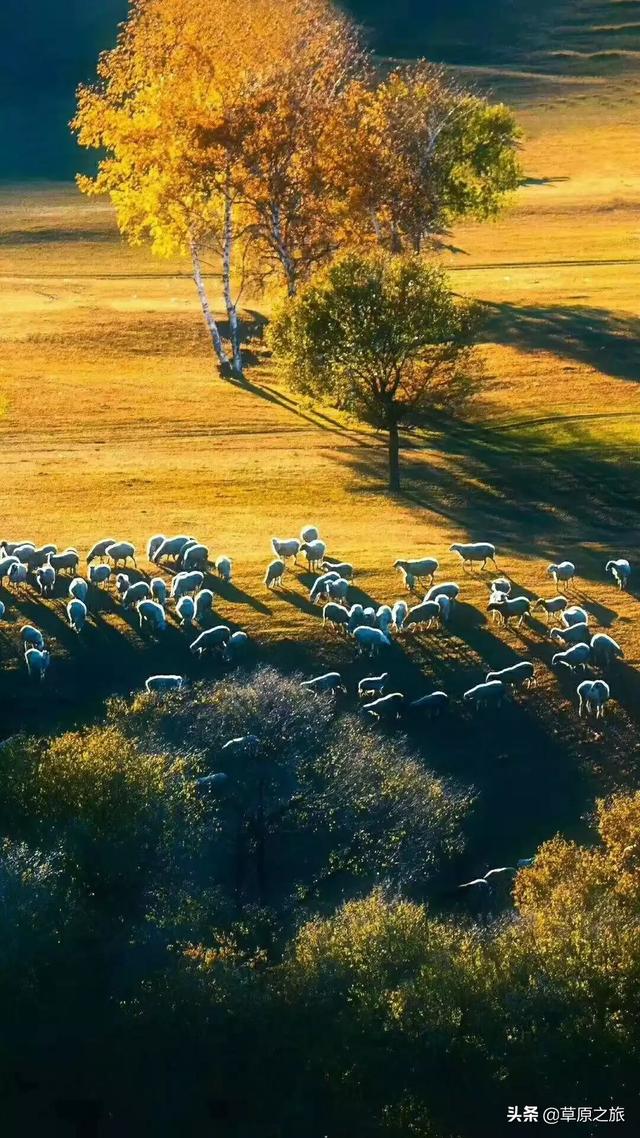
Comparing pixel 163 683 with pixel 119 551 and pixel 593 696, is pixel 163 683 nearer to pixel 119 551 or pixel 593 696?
pixel 119 551

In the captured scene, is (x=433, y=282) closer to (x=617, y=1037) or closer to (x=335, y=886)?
(x=335, y=886)

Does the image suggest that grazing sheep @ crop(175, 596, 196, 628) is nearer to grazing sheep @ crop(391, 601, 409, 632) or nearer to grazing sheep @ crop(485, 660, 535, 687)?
grazing sheep @ crop(391, 601, 409, 632)

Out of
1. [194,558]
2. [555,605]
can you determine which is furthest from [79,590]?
[555,605]

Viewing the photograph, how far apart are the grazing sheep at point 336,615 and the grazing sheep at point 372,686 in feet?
12.0

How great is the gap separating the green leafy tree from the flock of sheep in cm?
1144

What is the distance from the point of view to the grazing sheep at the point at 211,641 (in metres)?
40.0

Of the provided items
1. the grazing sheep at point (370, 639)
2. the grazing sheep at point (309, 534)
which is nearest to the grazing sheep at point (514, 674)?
the grazing sheep at point (370, 639)

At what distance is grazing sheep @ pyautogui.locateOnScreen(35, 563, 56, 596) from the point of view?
43.9m

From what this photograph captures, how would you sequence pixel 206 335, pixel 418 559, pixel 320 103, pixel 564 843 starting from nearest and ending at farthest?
pixel 564 843
pixel 418 559
pixel 320 103
pixel 206 335

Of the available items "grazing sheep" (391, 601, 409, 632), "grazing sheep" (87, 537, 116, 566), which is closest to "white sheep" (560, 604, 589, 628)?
"grazing sheep" (391, 601, 409, 632)

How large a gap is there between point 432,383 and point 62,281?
4505 centimetres

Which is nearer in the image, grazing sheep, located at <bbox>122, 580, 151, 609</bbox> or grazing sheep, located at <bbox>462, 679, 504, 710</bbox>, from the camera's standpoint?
grazing sheep, located at <bbox>462, 679, 504, 710</bbox>

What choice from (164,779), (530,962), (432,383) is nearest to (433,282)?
(432,383)

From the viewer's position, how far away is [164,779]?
32.0 meters
